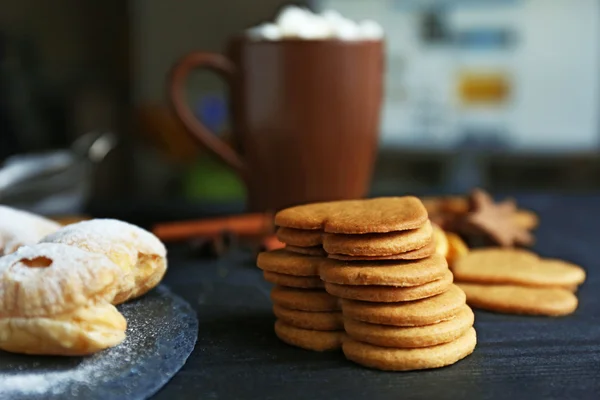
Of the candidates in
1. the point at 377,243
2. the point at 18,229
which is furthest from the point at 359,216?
the point at 18,229

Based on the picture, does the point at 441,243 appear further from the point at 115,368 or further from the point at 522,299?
the point at 115,368

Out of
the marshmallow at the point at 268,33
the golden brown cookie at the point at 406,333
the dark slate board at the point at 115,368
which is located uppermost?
the marshmallow at the point at 268,33

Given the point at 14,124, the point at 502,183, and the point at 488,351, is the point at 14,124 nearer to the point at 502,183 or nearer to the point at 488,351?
the point at 502,183

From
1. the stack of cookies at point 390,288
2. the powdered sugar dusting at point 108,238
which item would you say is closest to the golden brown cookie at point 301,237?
the stack of cookies at point 390,288

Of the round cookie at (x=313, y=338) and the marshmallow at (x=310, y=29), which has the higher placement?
the marshmallow at (x=310, y=29)

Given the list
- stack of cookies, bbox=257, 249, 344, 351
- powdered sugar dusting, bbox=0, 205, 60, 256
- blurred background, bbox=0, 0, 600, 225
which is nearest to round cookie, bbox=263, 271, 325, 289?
stack of cookies, bbox=257, 249, 344, 351

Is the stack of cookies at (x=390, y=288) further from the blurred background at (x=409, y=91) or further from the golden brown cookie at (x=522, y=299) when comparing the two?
the blurred background at (x=409, y=91)
